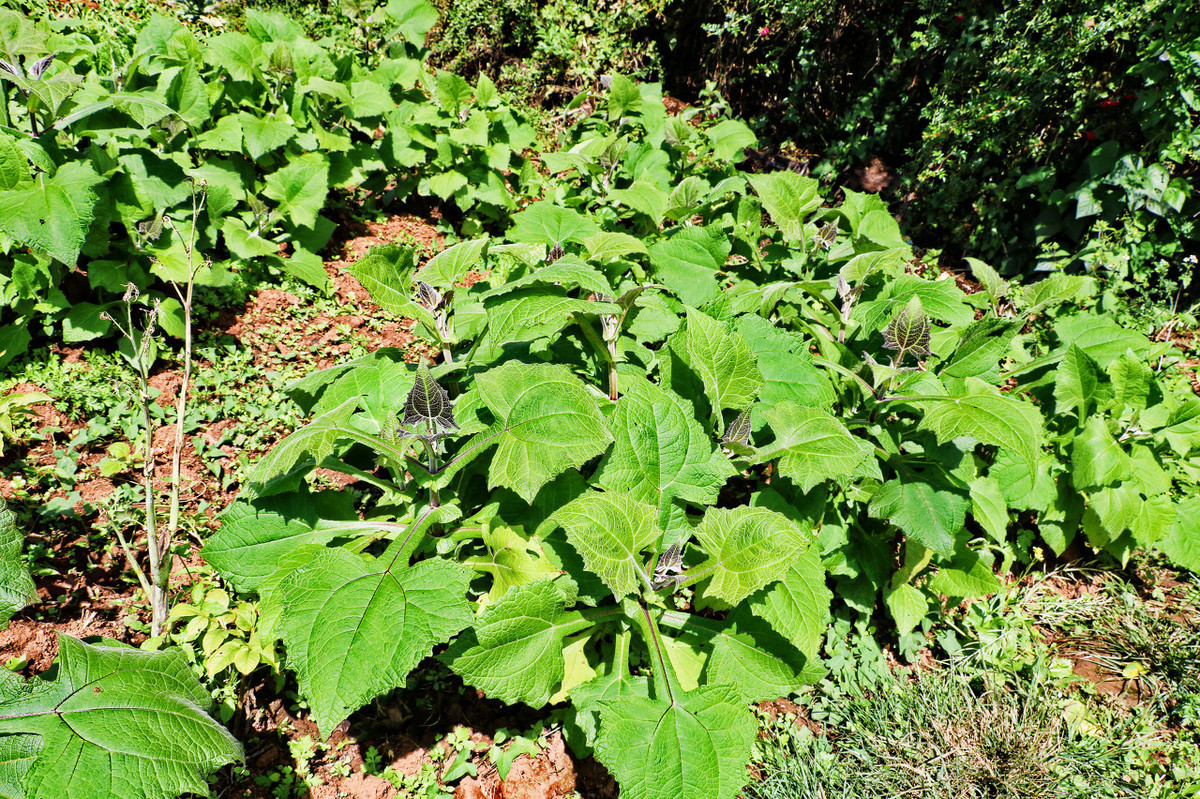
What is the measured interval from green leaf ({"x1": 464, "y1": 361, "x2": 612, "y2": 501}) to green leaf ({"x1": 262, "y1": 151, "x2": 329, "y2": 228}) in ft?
8.20

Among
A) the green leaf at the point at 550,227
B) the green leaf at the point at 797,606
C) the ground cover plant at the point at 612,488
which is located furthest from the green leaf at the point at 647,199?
the green leaf at the point at 797,606

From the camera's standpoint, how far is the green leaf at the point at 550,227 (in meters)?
3.02

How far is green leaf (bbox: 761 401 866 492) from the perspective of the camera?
204 centimetres

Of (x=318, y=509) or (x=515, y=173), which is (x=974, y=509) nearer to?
(x=318, y=509)

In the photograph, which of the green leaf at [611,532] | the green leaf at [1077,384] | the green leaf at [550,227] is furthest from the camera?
the green leaf at [550,227]

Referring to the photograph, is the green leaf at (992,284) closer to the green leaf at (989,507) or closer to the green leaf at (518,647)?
the green leaf at (989,507)

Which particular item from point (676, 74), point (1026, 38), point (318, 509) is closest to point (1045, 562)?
point (318, 509)

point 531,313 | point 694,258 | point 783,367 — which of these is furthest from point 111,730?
point 694,258

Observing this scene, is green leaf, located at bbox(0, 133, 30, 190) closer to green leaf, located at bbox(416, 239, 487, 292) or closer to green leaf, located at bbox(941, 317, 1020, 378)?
green leaf, located at bbox(416, 239, 487, 292)

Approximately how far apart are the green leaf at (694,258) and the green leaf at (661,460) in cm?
96

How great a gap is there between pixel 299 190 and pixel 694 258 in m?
2.46

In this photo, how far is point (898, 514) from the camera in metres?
2.34

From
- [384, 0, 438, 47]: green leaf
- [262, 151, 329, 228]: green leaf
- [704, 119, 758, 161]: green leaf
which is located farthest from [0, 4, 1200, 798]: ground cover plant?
[384, 0, 438, 47]: green leaf

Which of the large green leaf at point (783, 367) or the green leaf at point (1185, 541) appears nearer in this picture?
the large green leaf at point (783, 367)
